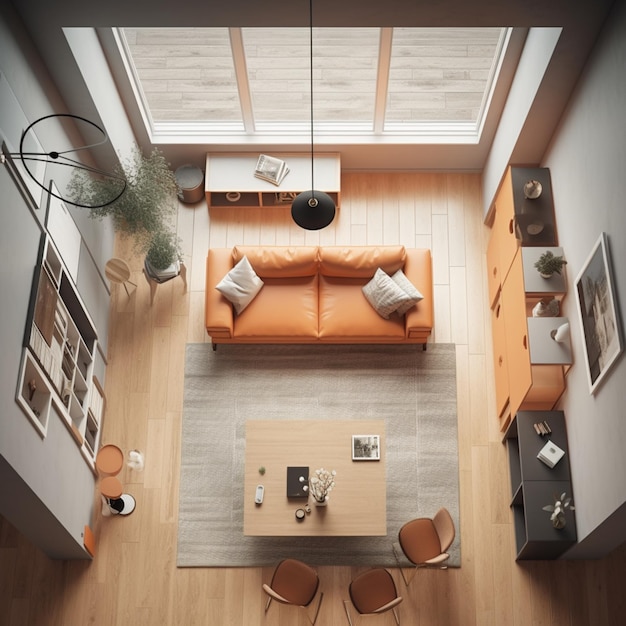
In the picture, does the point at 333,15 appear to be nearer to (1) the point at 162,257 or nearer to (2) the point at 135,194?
(2) the point at 135,194

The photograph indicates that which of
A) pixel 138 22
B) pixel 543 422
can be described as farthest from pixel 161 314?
pixel 543 422

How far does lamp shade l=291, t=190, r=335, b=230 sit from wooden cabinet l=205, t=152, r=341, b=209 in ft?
7.40

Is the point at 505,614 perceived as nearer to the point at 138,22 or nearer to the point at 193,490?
the point at 193,490

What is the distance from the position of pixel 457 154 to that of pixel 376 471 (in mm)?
3541

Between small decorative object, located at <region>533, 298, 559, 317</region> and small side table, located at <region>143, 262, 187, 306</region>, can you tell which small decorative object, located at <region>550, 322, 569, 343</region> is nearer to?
small decorative object, located at <region>533, 298, 559, 317</region>

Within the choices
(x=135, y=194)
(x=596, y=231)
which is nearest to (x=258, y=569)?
(x=135, y=194)

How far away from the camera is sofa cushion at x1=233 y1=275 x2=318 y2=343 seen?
7648 mm

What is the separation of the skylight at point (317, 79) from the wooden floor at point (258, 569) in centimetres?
84

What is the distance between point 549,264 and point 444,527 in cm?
235

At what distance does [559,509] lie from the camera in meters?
6.39

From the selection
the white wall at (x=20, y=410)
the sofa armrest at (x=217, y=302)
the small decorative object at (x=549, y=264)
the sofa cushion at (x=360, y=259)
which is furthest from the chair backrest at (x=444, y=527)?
the white wall at (x=20, y=410)

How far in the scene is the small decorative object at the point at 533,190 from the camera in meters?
7.20

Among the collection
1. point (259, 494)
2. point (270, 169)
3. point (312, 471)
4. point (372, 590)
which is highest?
point (270, 169)

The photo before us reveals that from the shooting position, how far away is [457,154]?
27.8ft
